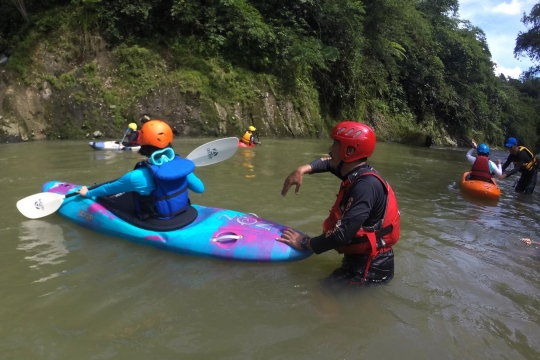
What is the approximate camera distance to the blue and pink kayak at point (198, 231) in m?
3.18

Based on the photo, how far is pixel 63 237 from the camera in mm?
3654

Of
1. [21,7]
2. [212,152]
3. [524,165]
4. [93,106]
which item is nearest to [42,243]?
[212,152]

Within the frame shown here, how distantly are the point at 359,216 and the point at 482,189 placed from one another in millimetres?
4739

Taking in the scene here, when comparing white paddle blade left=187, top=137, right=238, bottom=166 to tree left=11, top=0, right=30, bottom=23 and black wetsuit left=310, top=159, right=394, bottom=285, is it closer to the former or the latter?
black wetsuit left=310, top=159, right=394, bottom=285

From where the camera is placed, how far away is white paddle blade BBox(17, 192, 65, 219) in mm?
4004

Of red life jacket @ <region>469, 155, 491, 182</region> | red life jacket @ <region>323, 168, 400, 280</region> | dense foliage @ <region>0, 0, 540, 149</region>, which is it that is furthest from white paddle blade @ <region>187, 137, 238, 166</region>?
dense foliage @ <region>0, 0, 540, 149</region>

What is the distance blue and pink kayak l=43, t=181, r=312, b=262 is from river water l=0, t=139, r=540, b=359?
0.27 ft

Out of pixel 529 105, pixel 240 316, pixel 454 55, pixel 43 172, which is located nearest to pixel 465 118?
pixel 454 55

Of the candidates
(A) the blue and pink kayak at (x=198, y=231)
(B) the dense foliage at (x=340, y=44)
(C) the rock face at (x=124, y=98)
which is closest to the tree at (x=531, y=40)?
(B) the dense foliage at (x=340, y=44)

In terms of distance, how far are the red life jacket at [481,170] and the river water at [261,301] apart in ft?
6.83

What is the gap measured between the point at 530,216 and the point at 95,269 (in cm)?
532

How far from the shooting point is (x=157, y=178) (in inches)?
130

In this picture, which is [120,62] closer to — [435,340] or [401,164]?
[401,164]

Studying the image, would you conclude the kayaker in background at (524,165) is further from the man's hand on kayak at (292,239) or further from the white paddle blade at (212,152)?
the man's hand on kayak at (292,239)
